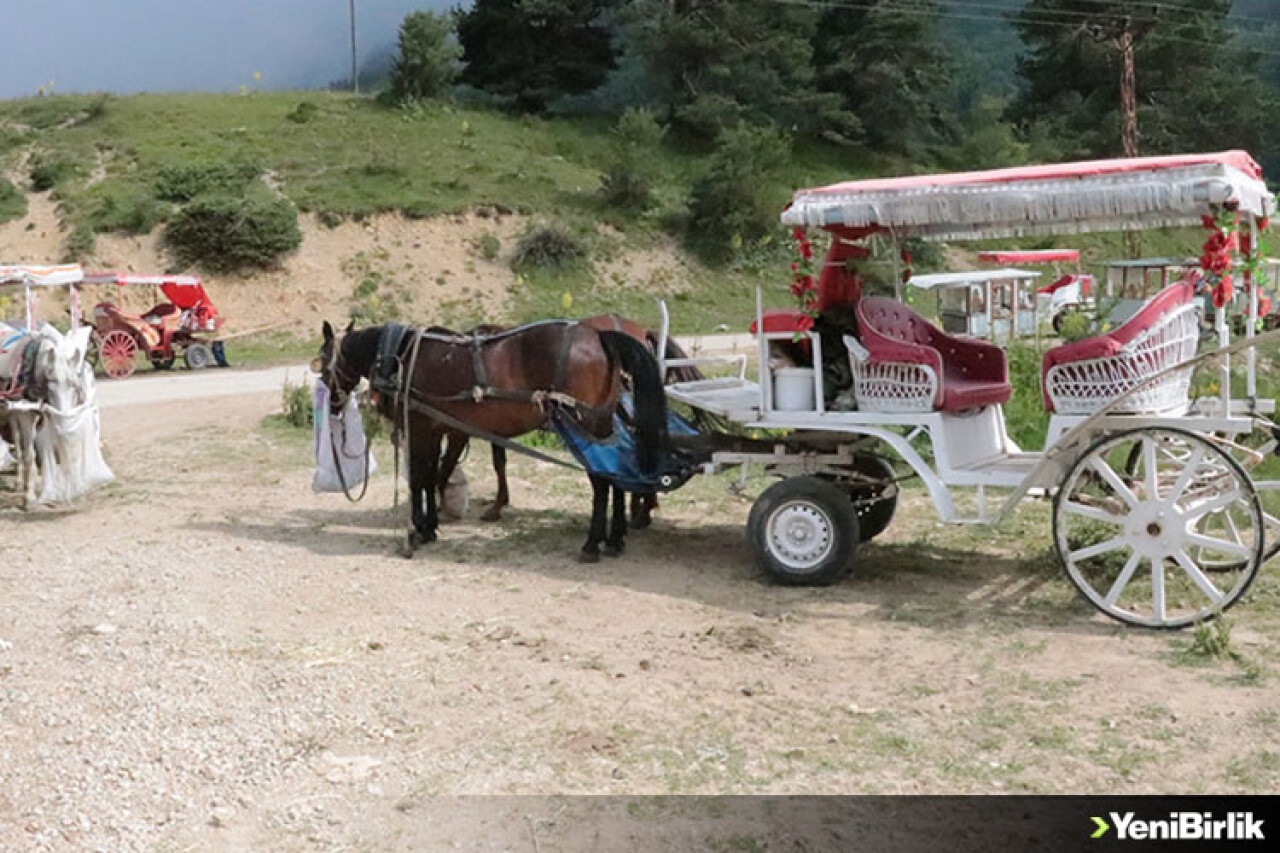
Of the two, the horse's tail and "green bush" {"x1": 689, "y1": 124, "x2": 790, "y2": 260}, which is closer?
the horse's tail

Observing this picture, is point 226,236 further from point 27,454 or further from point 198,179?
point 27,454

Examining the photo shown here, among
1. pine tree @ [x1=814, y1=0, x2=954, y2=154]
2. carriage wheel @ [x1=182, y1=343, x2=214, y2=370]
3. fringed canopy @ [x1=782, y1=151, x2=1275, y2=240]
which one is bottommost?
carriage wheel @ [x1=182, y1=343, x2=214, y2=370]

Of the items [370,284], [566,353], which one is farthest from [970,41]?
[566,353]

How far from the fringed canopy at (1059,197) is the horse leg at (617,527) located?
91.0 inches

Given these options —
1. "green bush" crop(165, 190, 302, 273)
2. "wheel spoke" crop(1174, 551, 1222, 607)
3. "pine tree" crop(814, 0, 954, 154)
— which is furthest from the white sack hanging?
"pine tree" crop(814, 0, 954, 154)

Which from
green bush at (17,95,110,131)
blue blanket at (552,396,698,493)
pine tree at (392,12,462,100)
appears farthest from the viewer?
pine tree at (392,12,462,100)

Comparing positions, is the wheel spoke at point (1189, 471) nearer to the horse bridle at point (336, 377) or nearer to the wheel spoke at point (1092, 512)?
the wheel spoke at point (1092, 512)

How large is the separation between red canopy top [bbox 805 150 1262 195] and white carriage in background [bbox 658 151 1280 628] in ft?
0.05

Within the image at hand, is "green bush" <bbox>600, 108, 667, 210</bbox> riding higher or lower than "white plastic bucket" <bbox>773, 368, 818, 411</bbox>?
higher

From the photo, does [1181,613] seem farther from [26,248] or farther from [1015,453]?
[26,248]

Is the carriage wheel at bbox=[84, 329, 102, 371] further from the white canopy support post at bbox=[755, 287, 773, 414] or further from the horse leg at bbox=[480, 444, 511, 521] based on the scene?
the white canopy support post at bbox=[755, 287, 773, 414]

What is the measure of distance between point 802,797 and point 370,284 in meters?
29.9

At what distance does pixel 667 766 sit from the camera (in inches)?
178

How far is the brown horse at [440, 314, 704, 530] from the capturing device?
29.3 ft
